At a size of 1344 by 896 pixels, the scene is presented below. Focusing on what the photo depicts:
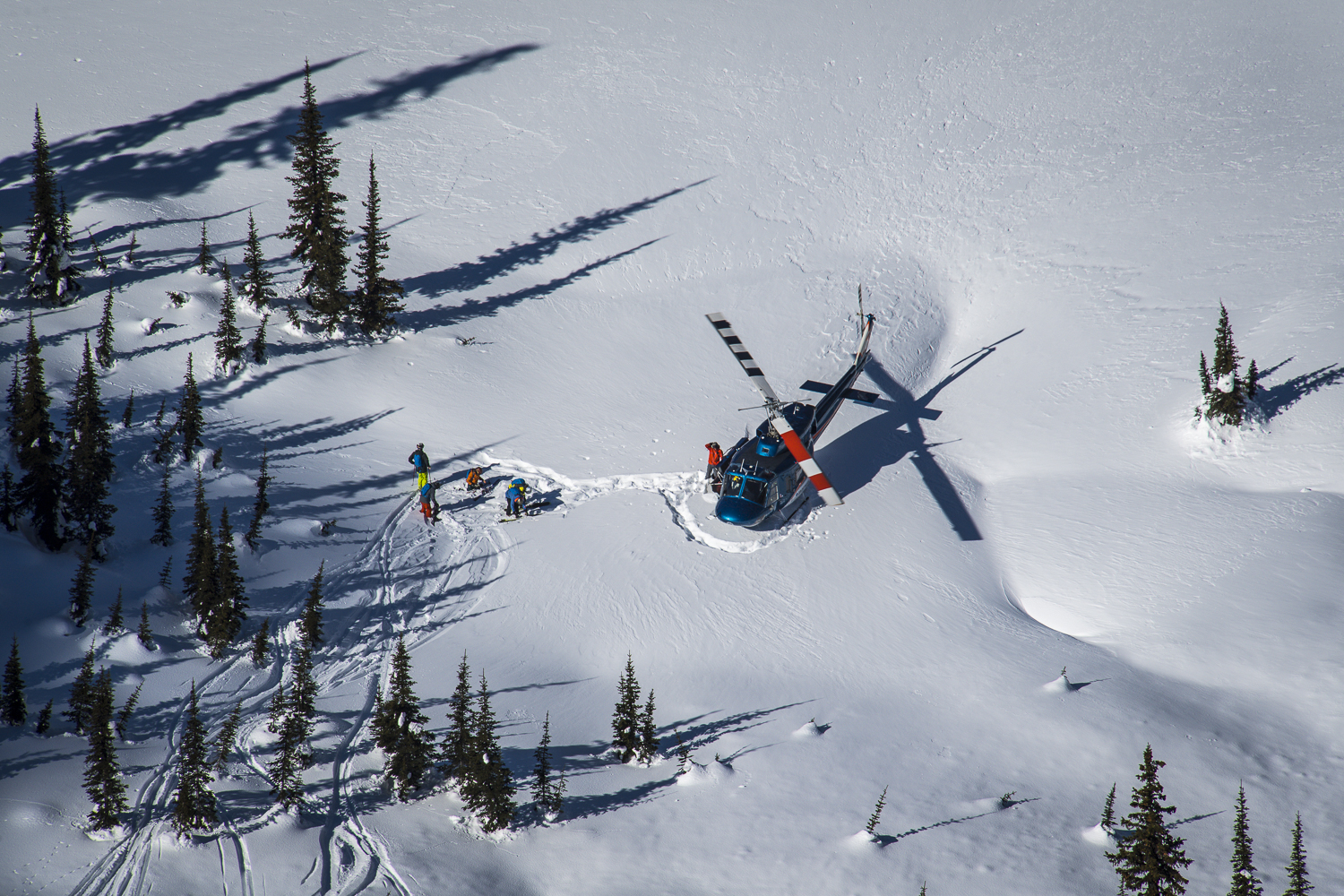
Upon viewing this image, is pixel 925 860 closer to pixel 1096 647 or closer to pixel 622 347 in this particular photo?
pixel 1096 647

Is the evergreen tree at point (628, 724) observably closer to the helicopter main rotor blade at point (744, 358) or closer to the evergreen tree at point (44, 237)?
the helicopter main rotor blade at point (744, 358)

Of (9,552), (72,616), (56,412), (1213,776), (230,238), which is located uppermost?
(230,238)

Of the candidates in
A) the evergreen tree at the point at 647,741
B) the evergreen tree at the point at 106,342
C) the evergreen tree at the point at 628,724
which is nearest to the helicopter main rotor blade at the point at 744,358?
the evergreen tree at the point at 628,724

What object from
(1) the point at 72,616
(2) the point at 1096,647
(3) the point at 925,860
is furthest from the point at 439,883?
(2) the point at 1096,647

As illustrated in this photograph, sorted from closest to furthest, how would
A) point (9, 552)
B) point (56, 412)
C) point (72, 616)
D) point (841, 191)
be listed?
point (72, 616) → point (9, 552) → point (56, 412) → point (841, 191)

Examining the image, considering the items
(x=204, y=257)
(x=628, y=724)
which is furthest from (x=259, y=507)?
(x=204, y=257)
